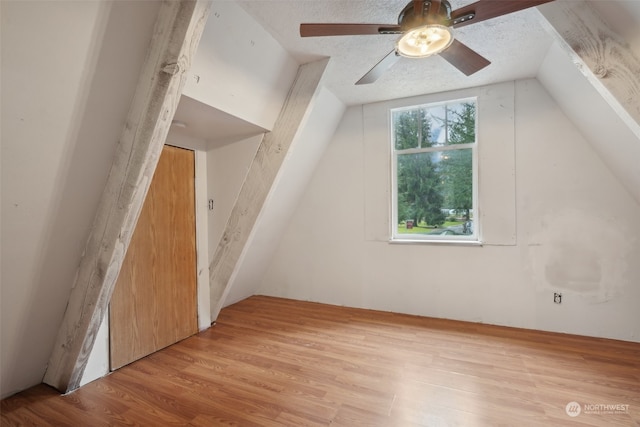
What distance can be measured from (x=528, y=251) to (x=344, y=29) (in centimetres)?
274

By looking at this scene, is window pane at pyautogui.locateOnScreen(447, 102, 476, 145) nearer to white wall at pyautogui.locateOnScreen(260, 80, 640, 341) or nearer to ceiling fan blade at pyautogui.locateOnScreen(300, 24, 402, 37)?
white wall at pyautogui.locateOnScreen(260, 80, 640, 341)

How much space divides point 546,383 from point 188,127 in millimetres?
3373

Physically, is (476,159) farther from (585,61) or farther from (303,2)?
(303,2)

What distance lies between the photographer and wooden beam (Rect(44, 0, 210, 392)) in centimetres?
131

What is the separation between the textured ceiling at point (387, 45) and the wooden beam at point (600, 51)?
126 millimetres

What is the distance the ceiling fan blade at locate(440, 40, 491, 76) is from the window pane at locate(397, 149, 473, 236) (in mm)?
1430

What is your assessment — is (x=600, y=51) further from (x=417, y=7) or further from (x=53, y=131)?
(x=53, y=131)

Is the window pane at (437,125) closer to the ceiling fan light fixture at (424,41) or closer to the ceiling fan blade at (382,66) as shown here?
the ceiling fan blade at (382,66)

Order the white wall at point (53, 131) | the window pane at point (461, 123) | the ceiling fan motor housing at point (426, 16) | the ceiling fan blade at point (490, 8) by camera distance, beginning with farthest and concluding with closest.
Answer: the window pane at point (461, 123), the ceiling fan motor housing at point (426, 16), the ceiling fan blade at point (490, 8), the white wall at point (53, 131)

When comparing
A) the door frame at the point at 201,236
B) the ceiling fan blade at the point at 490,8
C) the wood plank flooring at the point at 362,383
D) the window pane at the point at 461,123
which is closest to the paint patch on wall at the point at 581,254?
the wood plank flooring at the point at 362,383

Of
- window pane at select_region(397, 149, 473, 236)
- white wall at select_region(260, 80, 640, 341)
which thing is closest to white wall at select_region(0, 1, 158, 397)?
white wall at select_region(260, 80, 640, 341)

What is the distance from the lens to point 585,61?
1.46m

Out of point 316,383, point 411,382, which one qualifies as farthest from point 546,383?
point 316,383

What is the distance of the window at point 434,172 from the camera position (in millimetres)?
3033
